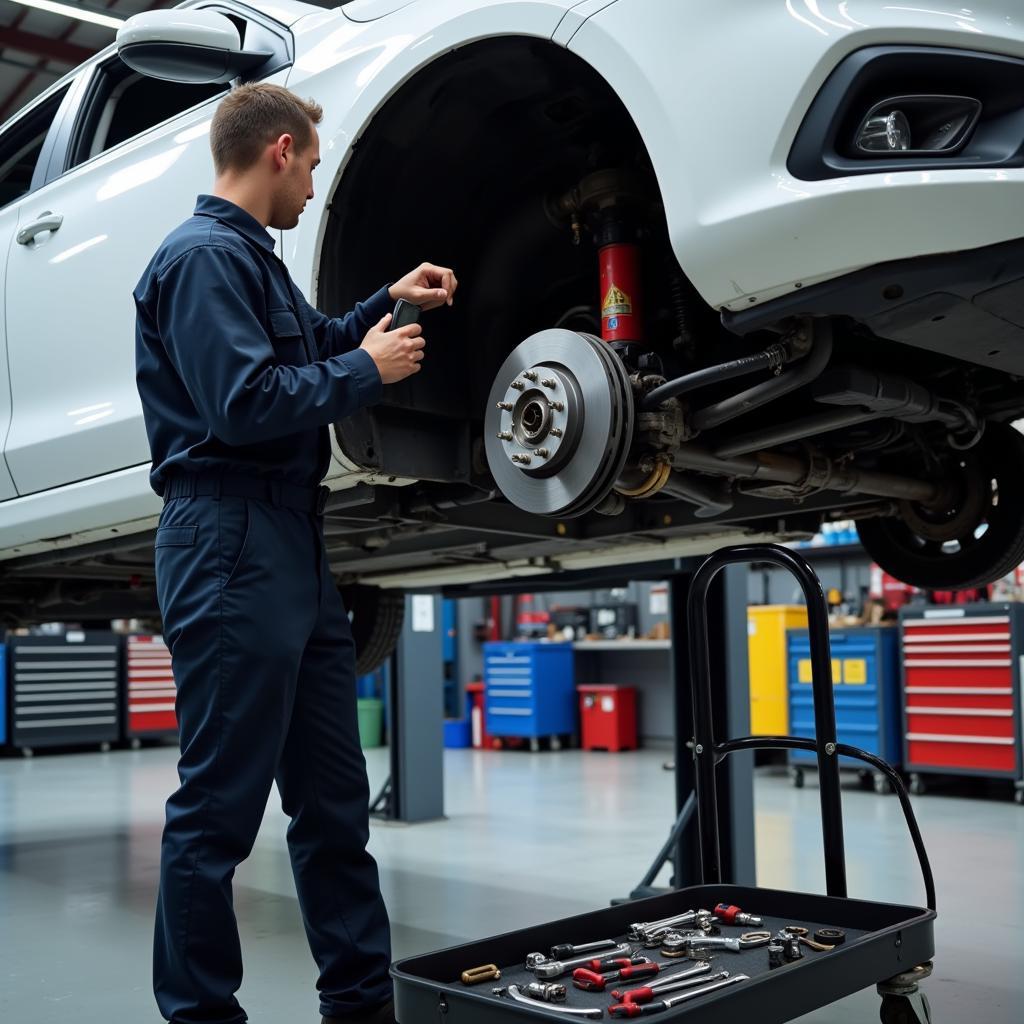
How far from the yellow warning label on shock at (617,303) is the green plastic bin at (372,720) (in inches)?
284

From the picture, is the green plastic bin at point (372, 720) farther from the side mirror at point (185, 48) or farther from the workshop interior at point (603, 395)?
the side mirror at point (185, 48)

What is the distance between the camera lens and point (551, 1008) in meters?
1.21

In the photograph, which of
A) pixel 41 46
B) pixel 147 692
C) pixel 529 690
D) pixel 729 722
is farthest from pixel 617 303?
pixel 147 692

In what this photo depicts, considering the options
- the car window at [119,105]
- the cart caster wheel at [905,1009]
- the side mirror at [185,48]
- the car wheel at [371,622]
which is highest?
the car window at [119,105]

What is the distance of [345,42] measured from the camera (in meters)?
1.75

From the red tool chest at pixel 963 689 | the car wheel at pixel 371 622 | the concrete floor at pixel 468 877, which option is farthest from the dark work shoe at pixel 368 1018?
the red tool chest at pixel 963 689

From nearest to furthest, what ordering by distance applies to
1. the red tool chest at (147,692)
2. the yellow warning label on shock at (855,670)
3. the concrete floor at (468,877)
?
1. the concrete floor at (468,877)
2. the yellow warning label on shock at (855,670)
3. the red tool chest at (147,692)

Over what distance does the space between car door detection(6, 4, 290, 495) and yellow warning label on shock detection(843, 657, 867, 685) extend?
4.56 meters

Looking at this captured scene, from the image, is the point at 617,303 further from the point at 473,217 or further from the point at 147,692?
the point at 147,692

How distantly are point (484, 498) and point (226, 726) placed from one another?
776 mm

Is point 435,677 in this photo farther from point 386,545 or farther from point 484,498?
point 484,498

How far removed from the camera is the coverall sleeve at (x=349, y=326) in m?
1.63

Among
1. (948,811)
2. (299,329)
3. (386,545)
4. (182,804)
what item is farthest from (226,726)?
(948,811)

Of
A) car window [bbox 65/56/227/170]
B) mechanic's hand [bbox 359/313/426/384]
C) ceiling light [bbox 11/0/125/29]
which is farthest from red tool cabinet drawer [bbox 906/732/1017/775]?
ceiling light [bbox 11/0/125/29]
